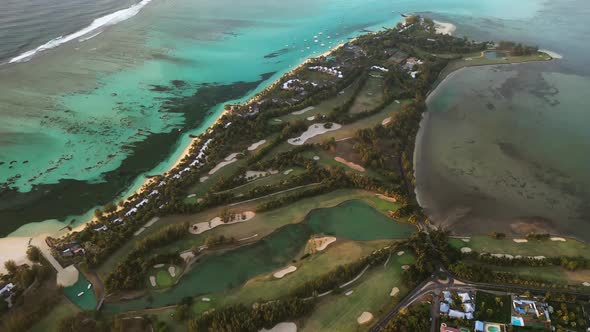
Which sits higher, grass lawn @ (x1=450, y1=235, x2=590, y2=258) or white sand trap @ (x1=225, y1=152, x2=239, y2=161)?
white sand trap @ (x1=225, y1=152, x2=239, y2=161)

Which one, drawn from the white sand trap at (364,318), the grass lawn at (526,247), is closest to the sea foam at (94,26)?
the white sand trap at (364,318)

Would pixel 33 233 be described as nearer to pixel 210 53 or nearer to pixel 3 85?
pixel 3 85

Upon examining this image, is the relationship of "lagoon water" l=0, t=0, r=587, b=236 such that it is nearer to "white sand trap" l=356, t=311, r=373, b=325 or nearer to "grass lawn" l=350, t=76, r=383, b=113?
"grass lawn" l=350, t=76, r=383, b=113

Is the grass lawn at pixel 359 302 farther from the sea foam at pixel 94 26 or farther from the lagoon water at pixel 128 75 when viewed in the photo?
the sea foam at pixel 94 26

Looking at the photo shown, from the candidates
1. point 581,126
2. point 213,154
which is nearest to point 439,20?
point 581,126

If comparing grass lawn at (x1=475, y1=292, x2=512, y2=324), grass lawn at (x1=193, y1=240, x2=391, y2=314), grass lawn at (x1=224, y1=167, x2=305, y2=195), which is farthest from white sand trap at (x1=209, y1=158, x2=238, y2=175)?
grass lawn at (x1=475, y1=292, x2=512, y2=324)

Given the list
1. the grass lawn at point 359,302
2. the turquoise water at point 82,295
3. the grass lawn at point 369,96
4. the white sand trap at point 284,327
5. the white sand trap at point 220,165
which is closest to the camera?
the white sand trap at point 284,327
